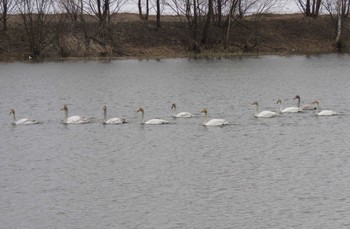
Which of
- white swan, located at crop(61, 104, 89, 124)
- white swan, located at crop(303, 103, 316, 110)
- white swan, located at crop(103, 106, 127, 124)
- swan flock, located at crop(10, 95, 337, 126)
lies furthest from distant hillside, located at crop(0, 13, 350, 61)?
white swan, located at crop(103, 106, 127, 124)

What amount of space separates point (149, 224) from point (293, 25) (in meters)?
63.1

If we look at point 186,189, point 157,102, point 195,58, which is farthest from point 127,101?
point 195,58

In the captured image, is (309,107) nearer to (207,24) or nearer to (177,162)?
(177,162)

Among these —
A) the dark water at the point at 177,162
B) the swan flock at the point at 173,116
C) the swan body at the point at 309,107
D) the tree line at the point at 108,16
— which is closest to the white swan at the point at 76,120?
the swan flock at the point at 173,116

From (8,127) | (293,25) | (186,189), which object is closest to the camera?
(186,189)

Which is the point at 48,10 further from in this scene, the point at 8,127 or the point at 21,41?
the point at 8,127

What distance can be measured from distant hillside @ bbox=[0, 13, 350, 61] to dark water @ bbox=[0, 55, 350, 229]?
2383 centimetres

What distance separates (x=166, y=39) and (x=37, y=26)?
38.4 ft

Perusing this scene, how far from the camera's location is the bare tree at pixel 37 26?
2689 inches

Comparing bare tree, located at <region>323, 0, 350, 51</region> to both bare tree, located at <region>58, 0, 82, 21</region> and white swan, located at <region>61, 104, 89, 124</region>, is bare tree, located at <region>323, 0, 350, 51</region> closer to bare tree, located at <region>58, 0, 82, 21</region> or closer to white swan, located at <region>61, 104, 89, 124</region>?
bare tree, located at <region>58, 0, 82, 21</region>

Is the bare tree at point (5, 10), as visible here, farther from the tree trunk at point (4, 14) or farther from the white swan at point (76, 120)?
the white swan at point (76, 120)

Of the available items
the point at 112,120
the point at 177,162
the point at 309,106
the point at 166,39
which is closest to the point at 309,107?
the point at 309,106

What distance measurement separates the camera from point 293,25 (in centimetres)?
7931

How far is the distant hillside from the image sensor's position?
70.2m
